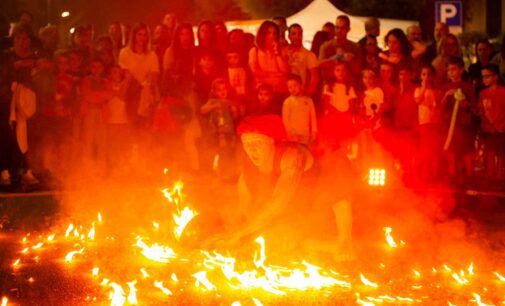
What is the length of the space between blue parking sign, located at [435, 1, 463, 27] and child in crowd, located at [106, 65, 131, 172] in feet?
43.4

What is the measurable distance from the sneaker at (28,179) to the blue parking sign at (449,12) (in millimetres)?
14543

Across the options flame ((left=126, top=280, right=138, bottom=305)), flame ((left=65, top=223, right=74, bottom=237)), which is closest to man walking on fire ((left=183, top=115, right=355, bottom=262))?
flame ((left=126, top=280, right=138, bottom=305))

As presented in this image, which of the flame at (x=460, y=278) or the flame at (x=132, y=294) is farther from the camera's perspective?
the flame at (x=460, y=278)

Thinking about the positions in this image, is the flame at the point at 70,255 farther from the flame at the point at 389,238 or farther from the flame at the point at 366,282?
the flame at the point at 389,238

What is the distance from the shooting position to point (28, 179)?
986cm

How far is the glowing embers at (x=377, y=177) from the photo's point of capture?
9.13 meters

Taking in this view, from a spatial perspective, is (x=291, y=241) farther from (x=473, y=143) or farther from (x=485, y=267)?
(x=473, y=143)

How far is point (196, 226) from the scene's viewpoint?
6871mm

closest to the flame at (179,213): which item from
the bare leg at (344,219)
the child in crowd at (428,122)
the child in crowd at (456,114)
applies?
the bare leg at (344,219)

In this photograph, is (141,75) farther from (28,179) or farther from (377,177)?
(377,177)

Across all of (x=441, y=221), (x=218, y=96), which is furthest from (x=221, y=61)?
(x=441, y=221)

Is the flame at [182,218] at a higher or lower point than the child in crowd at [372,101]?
lower

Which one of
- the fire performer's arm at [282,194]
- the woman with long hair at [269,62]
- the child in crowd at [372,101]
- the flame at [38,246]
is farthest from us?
the child in crowd at [372,101]

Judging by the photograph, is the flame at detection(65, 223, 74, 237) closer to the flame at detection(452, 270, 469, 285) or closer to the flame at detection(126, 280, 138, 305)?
the flame at detection(126, 280, 138, 305)
